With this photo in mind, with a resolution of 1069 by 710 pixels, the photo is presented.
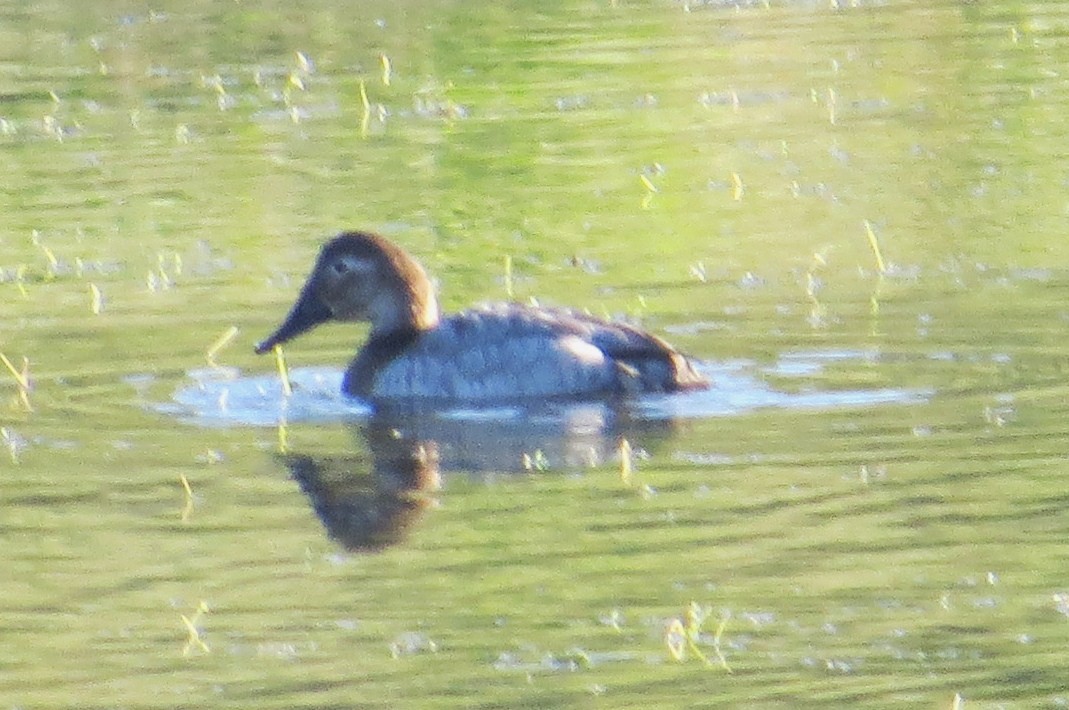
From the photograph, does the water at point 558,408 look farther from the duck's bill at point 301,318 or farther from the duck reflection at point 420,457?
the duck's bill at point 301,318

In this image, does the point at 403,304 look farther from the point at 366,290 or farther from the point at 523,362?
the point at 523,362

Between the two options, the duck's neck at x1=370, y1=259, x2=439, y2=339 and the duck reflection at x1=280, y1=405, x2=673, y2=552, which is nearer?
the duck reflection at x1=280, y1=405, x2=673, y2=552

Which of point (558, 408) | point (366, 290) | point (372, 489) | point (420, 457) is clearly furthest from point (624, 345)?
point (372, 489)

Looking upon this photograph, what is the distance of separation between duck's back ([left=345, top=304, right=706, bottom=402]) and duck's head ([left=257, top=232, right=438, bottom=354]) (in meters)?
0.49

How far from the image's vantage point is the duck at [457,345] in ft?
36.0

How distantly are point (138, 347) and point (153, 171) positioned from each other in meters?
4.85

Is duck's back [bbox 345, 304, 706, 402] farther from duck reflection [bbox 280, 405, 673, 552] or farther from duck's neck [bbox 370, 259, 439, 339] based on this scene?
duck's neck [bbox 370, 259, 439, 339]

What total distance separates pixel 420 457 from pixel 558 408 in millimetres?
999

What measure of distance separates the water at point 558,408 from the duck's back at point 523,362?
18 centimetres

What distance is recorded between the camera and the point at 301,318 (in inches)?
476

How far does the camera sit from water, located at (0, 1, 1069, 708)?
24.4 feet

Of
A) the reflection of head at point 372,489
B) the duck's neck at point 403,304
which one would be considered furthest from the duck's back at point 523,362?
the reflection of head at point 372,489

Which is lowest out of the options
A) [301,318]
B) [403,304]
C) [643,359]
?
[301,318]

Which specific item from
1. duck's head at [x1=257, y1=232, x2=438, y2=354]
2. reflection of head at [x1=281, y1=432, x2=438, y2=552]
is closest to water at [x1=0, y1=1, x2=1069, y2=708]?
reflection of head at [x1=281, y1=432, x2=438, y2=552]
